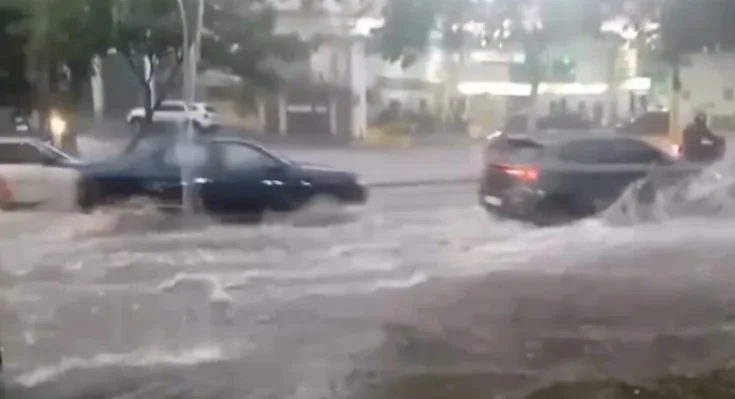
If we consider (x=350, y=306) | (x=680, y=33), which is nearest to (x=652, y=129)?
Result: (x=680, y=33)

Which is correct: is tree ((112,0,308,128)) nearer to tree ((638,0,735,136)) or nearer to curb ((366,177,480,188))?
curb ((366,177,480,188))

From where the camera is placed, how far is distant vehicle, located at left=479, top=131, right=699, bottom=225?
4.31 ft

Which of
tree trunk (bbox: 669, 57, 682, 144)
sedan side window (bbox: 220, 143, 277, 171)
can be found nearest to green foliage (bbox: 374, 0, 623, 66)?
tree trunk (bbox: 669, 57, 682, 144)

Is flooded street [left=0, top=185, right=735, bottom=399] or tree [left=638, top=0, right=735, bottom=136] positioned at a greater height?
tree [left=638, top=0, right=735, bottom=136]

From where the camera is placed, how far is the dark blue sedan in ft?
4.19

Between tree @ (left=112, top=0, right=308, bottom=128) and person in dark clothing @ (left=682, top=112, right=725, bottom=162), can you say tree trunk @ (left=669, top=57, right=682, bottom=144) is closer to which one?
person in dark clothing @ (left=682, top=112, right=725, bottom=162)

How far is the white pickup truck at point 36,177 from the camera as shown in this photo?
1268 millimetres

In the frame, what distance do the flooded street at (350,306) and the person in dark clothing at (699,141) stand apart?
11 cm

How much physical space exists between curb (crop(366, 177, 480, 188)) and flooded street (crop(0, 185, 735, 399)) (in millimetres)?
10

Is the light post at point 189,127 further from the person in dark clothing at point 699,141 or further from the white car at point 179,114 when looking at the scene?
the person in dark clothing at point 699,141

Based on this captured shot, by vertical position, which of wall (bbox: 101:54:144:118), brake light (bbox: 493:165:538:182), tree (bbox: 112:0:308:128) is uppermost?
tree (bbox: 112:0:308:128)

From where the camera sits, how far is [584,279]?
52.4 inches

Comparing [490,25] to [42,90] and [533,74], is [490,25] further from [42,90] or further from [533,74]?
[42,90]

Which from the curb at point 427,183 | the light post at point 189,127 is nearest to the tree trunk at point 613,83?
the curb at point 427,183
